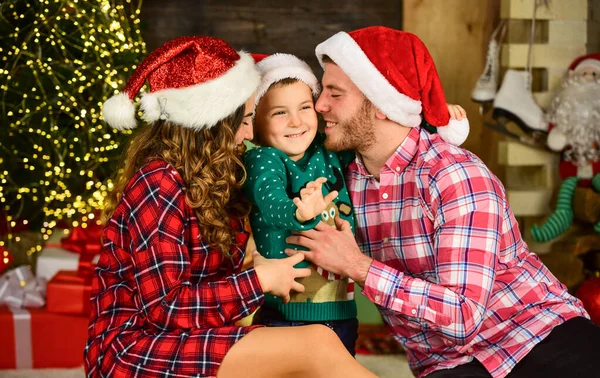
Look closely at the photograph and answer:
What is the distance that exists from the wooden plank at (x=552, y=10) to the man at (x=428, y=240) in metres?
1.54

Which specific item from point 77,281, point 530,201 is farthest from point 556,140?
point 77,281

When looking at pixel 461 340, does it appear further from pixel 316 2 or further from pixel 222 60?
pixel 316 2

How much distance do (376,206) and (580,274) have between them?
5.32 ft

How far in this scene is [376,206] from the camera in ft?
6.79

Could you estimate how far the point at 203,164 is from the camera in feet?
5.92

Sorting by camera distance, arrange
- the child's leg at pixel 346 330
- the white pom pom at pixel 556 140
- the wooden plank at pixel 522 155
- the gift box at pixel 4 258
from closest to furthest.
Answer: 1. the child's leg at pixel 346 330
2. the gift box at pixel 4 258
3. the white pom pom at pixel 556 140
4. the wooden plank at pixel 522 155

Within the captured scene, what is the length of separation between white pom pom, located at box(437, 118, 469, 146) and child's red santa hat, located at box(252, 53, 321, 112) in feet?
1.29

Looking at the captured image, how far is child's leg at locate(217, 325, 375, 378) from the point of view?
1.61 metres

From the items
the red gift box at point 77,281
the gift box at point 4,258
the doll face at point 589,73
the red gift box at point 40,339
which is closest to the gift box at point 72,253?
the red gift box at point 77,281

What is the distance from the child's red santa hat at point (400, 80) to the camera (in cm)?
202

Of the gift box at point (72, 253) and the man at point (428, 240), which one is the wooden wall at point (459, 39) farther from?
the gift box at point (72, 253)

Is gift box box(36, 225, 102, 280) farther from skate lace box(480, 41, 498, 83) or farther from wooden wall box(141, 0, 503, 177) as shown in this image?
skate lace box(480, 41, 498, 83)

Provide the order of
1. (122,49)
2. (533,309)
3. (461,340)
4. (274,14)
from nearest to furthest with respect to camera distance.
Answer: (461,340) < (533,309) < (122,49) < (274,14)

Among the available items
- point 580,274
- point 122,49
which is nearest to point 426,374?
point 580,274
